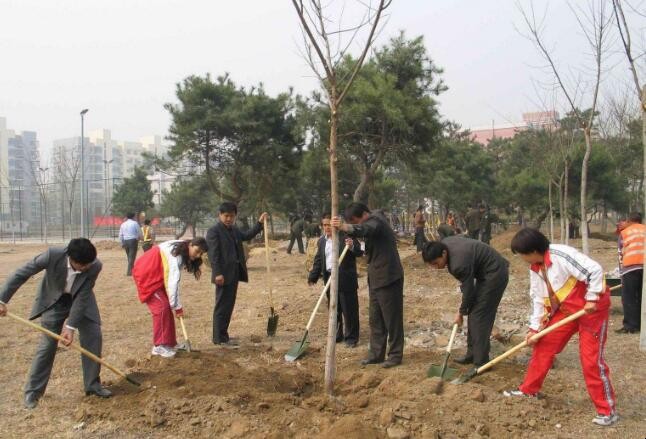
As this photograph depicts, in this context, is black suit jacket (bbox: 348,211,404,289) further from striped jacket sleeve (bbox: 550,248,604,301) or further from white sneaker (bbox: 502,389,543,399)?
striped jacket sleeve (bbox: 550,248,604,301)

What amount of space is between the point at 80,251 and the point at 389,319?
2652 mm

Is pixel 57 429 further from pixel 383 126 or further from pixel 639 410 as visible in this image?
pixel 383 126

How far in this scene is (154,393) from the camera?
4.22 metres

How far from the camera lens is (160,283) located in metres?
5.21

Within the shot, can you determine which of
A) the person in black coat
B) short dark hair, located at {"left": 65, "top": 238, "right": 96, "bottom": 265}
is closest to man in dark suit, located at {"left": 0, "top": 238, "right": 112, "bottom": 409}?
short dark hair, located at {"left": 65, "top": 238, "right": 96, "bottom": 265}

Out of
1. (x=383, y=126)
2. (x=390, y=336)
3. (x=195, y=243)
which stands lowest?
(x=390, y=336)

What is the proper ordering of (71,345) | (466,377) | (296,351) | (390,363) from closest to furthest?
(71,345), (466,377), (390,363), (296,351)

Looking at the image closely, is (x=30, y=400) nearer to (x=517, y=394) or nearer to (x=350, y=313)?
(x=350, y=313)

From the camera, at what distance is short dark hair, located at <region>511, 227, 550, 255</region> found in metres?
3.77

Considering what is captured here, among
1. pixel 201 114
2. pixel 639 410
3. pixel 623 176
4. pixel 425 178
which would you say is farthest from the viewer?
pixel 425 178

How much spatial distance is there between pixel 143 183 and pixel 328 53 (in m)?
31.1

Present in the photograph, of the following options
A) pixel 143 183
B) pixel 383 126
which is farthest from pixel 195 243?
pixel 143 183

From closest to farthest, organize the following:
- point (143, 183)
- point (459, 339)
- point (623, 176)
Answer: point (459, 339) → point (623, 176) → point (143, 183)

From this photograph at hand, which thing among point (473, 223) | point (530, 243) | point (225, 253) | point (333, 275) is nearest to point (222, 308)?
point (225, 253)
